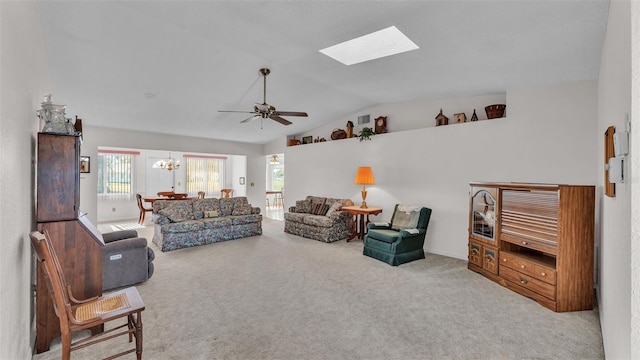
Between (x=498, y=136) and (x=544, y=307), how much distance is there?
2.42m

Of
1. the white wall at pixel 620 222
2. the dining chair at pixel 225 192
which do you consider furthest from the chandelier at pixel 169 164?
the white wall at pixel 620 222

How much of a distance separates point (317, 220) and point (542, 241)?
3.75 m

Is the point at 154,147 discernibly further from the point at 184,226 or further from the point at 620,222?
the point at 620,222

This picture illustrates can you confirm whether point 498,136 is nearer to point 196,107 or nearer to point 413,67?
point 413,67

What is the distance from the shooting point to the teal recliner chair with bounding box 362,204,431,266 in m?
4.27

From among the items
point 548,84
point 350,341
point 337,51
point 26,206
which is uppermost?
point 337,51

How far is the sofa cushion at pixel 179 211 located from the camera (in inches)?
209

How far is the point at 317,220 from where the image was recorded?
19.2ft

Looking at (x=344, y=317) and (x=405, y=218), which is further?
(x=405, y=218)

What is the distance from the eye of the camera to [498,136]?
423cm

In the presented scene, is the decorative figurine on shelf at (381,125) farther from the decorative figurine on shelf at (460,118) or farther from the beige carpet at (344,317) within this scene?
the beige carpet at (344,317)

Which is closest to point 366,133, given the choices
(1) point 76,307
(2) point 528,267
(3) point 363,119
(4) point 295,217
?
(3) point 363,119

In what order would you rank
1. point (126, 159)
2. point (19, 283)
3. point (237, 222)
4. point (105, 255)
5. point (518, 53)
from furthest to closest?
point (126, 159) < point (237, 222) < point (105, 255) < point (518, 53) < point (19, 283)

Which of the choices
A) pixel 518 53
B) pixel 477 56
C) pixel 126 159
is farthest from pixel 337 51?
pixel 126 159
